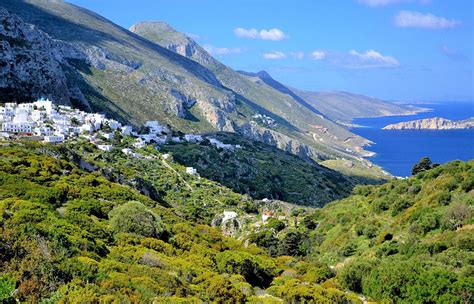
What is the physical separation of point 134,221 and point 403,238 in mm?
16745

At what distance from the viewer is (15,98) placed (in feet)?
274

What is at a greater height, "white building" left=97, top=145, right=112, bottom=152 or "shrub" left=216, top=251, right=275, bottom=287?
"shrub" left=216, top=251, right=275, bottom=287

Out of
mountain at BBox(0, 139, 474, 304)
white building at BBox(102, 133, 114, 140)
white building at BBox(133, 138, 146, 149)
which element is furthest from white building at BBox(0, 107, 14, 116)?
mountain at BBox(0, 139, 474, 304)

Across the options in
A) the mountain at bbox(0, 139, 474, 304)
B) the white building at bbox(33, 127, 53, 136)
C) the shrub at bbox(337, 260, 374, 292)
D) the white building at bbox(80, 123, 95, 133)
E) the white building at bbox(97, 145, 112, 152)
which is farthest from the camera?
the white building at bbox(80, 123, 95, 133)

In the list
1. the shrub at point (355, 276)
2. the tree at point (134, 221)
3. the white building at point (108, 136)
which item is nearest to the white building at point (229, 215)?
the tree at point (134, 221)

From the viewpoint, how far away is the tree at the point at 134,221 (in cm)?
2423

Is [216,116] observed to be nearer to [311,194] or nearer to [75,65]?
[75,65]

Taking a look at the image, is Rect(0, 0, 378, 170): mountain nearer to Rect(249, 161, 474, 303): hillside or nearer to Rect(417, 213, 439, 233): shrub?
Rect(249, 161, 474, 303): hillside

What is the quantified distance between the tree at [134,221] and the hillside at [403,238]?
10.2m

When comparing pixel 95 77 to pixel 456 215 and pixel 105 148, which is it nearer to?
pixel 105 148

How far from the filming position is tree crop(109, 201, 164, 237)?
2423cm

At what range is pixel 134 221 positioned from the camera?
24516mm

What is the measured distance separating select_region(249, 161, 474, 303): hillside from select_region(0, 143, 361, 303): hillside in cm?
231

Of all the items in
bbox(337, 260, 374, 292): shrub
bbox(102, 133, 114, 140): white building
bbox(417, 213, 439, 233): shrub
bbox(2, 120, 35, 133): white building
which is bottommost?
bbox(2, 120, 35, 133): white building
